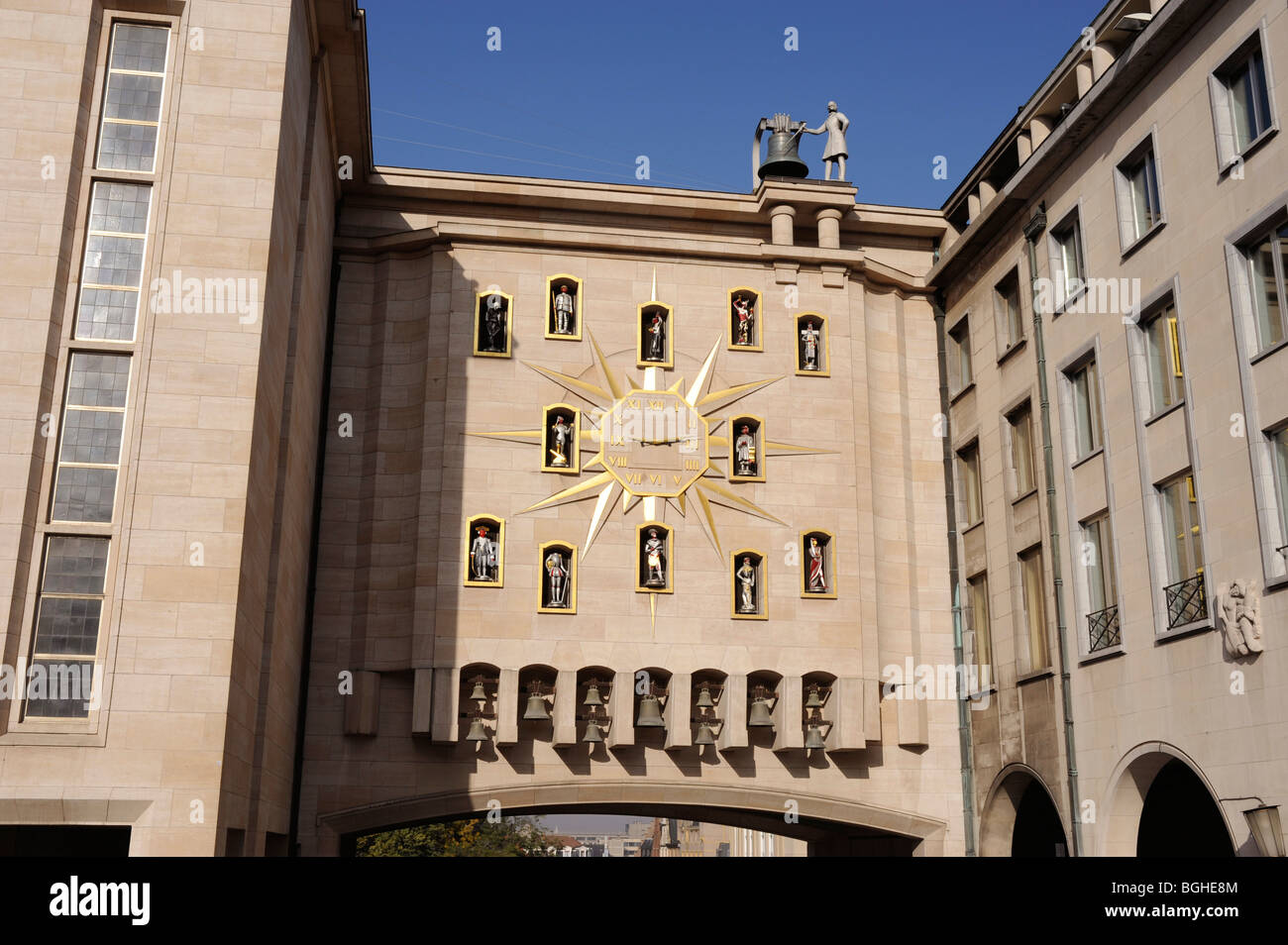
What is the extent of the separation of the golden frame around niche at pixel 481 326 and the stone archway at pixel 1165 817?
15501 mm

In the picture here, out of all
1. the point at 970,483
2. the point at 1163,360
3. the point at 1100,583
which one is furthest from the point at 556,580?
the point at 1163,360

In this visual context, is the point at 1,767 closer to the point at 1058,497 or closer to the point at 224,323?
the point at 224,323

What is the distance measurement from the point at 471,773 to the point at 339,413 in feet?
28.1

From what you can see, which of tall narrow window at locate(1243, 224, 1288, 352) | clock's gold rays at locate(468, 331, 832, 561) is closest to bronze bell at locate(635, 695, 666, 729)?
clock's gold rays at locate(468, 331, 832, 561)

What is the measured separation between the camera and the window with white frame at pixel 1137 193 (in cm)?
2425

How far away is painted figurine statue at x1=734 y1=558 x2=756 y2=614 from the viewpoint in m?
28.9

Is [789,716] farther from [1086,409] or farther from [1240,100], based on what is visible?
[1240,100]

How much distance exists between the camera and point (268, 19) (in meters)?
22.5

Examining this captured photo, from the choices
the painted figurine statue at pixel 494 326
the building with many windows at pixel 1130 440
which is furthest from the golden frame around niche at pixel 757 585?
the painted figurine statue at pixel 494 326

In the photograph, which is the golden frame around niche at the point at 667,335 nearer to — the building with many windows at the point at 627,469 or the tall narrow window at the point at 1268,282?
the building with many windows at the point at 627,469

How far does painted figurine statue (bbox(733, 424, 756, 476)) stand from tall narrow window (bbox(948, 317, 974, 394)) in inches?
217
